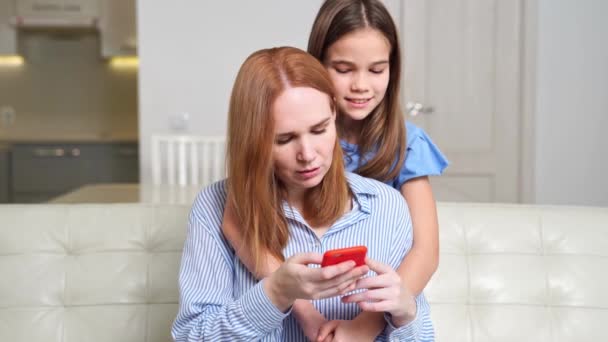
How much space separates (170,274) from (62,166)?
4106mm

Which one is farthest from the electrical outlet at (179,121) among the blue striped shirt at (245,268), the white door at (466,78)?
the blue striped shirt at (245,268)

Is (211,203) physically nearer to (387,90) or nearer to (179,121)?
(387,90)

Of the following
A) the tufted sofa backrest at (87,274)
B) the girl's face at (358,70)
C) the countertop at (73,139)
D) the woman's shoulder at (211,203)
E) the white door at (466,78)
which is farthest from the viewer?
the countertop at (73,139)

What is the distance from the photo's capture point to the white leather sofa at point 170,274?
1614 mm

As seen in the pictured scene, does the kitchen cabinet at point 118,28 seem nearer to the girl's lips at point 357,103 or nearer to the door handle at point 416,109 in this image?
the door handle at point 416,109

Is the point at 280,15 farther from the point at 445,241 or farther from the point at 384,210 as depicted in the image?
the point at 384,210

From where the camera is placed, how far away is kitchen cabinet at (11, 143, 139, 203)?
17.7ft

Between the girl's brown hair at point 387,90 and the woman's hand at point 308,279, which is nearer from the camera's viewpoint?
the woman's hand at point 308,279

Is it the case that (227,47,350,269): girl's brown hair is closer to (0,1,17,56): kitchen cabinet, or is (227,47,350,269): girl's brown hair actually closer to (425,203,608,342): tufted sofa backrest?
(425,203,608,342): tufted sofa backrest

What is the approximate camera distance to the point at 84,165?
546 cm

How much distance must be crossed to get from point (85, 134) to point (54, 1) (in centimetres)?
110

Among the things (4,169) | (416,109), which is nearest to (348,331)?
(416,109)

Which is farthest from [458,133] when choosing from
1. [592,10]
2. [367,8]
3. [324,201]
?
[324,201]

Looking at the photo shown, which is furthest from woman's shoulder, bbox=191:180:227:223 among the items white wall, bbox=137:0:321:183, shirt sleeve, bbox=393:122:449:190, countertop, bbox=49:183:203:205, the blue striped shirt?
white wall, bbox=137:0:321:183
